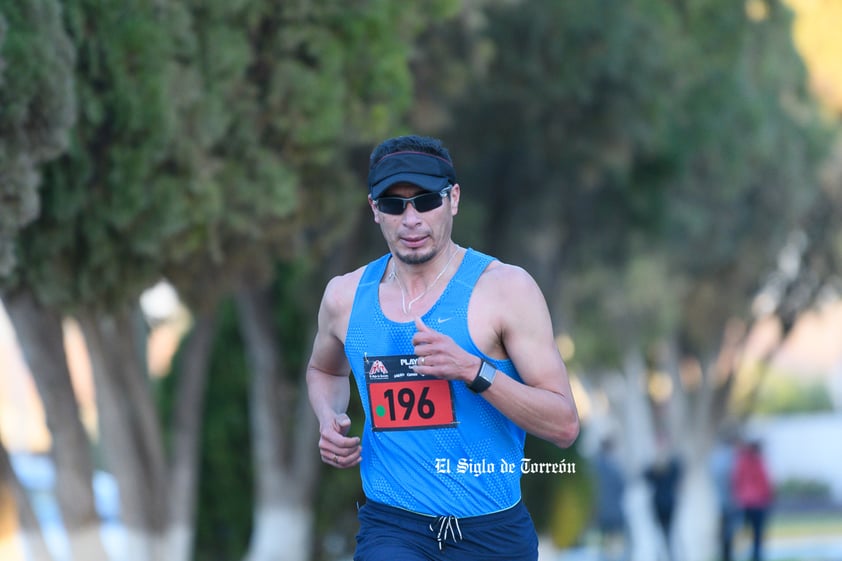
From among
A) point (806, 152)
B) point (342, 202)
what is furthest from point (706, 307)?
point (342, 202)

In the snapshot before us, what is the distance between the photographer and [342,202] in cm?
1066

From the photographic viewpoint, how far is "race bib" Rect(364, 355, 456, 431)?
4.27 metres

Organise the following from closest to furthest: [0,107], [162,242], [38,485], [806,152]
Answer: [0,107] → [162,242] → [38,485] → [806,152]

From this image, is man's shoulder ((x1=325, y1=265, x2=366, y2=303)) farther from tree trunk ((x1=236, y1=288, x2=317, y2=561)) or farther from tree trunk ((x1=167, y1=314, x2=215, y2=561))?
tree trunk ((x1=236, y1=288, x2=317, y2=561))

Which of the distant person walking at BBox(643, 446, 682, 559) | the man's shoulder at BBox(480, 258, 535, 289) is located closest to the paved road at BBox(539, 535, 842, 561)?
the distant person walking at BBox(643, 446, 682, 559)

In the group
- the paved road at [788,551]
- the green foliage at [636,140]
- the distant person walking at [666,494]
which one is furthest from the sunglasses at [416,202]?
the distant person walking at [666,494]

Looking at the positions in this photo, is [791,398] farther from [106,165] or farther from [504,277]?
[504,277]

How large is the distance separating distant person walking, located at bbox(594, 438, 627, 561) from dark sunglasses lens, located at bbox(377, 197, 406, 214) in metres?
15.2

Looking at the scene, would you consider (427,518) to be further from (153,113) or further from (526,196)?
(526,196)

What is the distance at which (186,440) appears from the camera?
12.4m

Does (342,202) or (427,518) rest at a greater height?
(342,202)

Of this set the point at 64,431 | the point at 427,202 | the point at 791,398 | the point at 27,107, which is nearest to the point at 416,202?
the point at 427,202

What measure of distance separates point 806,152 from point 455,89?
927 centimetres

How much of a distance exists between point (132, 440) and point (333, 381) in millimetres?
7057
